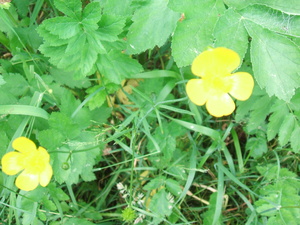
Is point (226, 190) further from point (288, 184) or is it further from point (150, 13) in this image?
point (150, 13)

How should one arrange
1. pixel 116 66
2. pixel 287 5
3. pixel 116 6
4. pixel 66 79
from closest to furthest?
pixel 287 5
pixel 116 6
pixel 116 66
pixel 66 79

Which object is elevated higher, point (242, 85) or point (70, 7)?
point (70, 7)

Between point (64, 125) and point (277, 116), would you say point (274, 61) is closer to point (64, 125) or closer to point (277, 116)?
point (277, 116)

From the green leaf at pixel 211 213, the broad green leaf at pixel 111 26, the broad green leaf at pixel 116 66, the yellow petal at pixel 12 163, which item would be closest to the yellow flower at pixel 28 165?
the yellow petal at pixel 12 163

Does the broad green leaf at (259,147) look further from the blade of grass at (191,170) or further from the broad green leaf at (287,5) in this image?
the broad green leaf at (287,5)

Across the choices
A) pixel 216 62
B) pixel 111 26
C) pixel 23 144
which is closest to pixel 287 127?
pixel 216 62

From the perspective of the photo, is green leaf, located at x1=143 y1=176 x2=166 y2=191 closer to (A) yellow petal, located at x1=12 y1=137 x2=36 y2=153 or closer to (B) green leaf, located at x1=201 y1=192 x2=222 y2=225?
(B) green leaf, located at x1=201 y1=192 x2=222 y2=225

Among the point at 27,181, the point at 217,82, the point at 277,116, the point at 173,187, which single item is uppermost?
the point at 217,82
